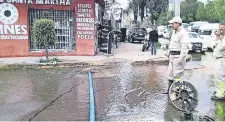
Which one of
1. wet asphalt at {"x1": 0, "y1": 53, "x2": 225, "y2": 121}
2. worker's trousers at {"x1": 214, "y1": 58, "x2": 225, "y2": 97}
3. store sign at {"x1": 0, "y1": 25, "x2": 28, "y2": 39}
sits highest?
store sign at {"x1": 0, "y1": 25, "x2": 28, "y2": 39}

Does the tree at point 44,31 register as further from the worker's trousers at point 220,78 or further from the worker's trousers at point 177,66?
the worker's trousers at point 220,78

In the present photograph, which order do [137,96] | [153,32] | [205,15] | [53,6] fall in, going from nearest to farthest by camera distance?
[137,96] < [53,6] < [153,32] < [205,15]

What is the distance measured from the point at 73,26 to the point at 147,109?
1130 cm

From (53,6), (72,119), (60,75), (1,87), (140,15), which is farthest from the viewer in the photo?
(140,15)

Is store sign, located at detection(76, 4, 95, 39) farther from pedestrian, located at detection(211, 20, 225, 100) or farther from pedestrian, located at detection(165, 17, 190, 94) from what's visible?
pedestrian, located at detection(211, 20, 225, 100)

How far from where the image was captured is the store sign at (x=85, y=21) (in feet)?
58.6

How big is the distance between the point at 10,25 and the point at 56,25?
2.24 metres

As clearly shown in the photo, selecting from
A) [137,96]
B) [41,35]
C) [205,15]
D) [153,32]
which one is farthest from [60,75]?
[205,15]

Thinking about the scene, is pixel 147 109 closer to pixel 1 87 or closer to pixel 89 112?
pixel 89 112

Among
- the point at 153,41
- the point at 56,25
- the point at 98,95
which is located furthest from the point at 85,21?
the point at 98,95

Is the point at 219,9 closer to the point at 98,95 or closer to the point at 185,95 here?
the point at 98,95

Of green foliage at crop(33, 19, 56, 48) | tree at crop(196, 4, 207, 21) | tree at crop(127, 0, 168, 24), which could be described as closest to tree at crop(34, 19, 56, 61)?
green foliage at crop(33, 19, 56, 48)

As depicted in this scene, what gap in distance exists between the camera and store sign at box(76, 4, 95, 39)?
17.9 meters

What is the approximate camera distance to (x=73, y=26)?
18.1m
